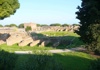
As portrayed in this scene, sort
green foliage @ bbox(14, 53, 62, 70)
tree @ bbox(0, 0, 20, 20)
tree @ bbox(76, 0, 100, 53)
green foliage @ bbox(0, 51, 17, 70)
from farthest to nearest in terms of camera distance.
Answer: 1. tree @ bbox(0, 0, 20, 20)
2. tree @ bbox(76, 0, 100, 53)
3. green foliage @ bbox(0, 51, 17, 70)
4. green foliage @ bbox(14, 53, 62, 70)

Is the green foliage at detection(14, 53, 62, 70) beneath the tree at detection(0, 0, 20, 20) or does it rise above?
beneath

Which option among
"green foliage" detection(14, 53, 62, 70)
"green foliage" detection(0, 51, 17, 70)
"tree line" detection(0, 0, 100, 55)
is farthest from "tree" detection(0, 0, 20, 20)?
"green foliage" detection(14, 53, 62, 70)

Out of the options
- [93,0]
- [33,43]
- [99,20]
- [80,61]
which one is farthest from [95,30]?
[33,43]

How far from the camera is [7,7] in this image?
28656 millimetres

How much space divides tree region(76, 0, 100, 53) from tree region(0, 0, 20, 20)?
302 inches

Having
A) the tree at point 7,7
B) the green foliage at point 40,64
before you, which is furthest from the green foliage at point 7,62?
the tree at point 7,7

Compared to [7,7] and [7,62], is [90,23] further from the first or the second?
[7,62]

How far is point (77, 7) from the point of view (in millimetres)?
24891

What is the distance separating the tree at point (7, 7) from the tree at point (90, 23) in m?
7.67

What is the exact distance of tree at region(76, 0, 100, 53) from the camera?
73.4 ft

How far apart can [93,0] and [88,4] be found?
0.54 meters

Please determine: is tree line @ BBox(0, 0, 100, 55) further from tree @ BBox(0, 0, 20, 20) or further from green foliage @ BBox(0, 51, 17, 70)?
green foliage @ BBox(0, 51, 17, 70)

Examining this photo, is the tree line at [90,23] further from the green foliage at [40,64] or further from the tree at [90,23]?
the green foliage at [40,64]

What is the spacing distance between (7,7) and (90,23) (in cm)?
956
